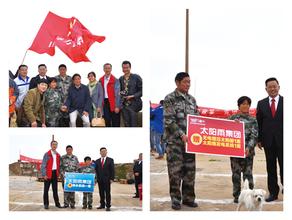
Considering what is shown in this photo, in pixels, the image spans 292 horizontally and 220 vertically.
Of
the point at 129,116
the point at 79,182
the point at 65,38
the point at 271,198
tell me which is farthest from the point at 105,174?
the point at 271,198

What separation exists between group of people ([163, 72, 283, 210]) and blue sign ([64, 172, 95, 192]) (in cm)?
97

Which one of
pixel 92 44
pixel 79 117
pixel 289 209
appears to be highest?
pixel 92 44

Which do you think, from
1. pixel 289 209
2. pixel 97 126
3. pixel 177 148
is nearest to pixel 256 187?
pixel 289 209

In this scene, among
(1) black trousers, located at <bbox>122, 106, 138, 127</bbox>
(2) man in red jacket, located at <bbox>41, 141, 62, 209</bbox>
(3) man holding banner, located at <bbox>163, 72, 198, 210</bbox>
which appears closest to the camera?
(3) man holding banner, located at <bbox>163, 72, 198, 210</bbox>

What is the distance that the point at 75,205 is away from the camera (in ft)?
21.0

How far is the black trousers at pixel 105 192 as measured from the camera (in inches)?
250

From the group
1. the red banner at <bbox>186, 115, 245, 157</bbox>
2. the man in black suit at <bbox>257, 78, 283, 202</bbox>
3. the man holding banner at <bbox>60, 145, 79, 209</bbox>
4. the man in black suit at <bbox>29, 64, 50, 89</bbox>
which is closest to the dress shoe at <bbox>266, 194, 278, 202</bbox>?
the man in black suit at <bbox>257, 78, 283, 202</bbox>

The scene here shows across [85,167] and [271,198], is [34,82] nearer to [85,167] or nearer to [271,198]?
[85,167]

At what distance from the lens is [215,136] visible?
6195 mm

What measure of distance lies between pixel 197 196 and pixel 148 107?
3.96 feet

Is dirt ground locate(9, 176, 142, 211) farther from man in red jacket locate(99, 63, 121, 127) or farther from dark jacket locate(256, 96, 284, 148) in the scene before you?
dark jacket locate(256, 96, 284, 148)

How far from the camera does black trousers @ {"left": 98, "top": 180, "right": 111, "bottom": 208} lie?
634 cm

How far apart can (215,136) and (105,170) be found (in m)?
1.38

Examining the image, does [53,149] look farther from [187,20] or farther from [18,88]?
[187,20]
